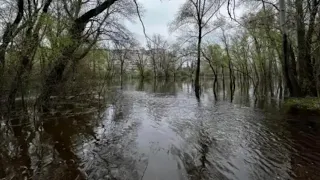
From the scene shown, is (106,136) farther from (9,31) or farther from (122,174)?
(9,31)

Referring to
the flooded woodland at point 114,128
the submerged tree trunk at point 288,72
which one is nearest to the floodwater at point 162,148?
the flooded woodland at point 114,128

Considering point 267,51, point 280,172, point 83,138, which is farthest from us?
point 267,51

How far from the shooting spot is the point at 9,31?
8289mm

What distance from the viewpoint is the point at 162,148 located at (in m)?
7.13

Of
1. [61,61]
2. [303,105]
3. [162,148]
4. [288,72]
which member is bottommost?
[162,148]

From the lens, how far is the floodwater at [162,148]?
5.38 meters

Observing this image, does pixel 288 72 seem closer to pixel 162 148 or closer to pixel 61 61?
pixel 162 148

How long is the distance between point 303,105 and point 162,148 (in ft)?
28.9

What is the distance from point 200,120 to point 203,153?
449cm

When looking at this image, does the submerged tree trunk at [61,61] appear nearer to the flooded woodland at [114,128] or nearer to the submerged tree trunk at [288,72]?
the flooded woodland at [114,128]

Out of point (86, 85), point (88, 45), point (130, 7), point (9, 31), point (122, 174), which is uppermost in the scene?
point (130, 7)

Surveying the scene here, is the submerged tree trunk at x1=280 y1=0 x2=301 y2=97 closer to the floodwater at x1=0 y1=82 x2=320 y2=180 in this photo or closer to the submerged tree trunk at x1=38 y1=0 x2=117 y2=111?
the floodwater at x1=0 y1=82 x2=320 y2=180

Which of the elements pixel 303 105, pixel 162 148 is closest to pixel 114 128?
pixel 162 148

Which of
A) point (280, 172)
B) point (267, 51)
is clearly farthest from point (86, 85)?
point (267, 51)
